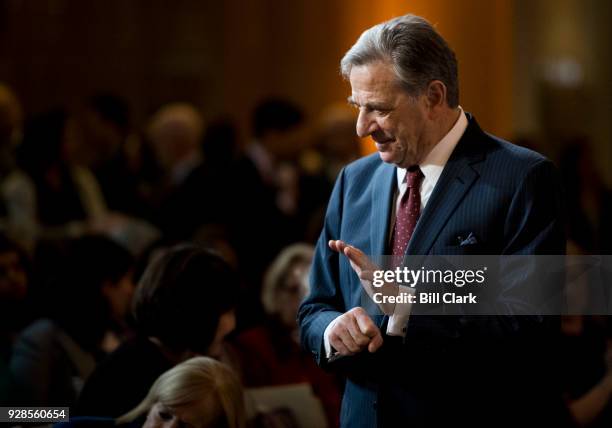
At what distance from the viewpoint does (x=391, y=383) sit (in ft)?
7.59

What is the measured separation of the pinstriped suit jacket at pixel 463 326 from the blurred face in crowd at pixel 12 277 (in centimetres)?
175

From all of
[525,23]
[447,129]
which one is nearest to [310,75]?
[525,23]

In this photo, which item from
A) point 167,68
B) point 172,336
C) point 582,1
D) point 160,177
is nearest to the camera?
point 172,336

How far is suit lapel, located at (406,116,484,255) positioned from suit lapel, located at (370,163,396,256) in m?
0.10

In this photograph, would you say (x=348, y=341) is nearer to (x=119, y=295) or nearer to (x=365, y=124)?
(x=365, y=124)

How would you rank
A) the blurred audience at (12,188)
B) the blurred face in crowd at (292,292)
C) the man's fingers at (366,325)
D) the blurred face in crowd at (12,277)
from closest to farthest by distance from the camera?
the man's fingers at (366,325) → the blurred face in crowd at (12,277) → the blurred face in crowd at (292,292) → the blurred audience at (12,188)

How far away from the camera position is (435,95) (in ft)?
7.47

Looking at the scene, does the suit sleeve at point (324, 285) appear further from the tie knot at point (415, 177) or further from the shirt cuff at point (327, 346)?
the tie knot at point (415, 177)

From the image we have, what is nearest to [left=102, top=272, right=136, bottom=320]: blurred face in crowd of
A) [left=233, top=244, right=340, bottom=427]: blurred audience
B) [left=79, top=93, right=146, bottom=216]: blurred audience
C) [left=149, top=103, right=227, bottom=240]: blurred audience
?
[left=233, top=244, right=340, bottom=427]: blurred audience

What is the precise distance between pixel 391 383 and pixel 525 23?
20.6ft

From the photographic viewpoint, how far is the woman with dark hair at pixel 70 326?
138 inches

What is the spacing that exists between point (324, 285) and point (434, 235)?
0.37 meters

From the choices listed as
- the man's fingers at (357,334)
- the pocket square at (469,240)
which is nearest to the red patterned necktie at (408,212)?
the pocket square at (469,240)

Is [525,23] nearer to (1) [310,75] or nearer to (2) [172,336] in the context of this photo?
(1) [310,75]
